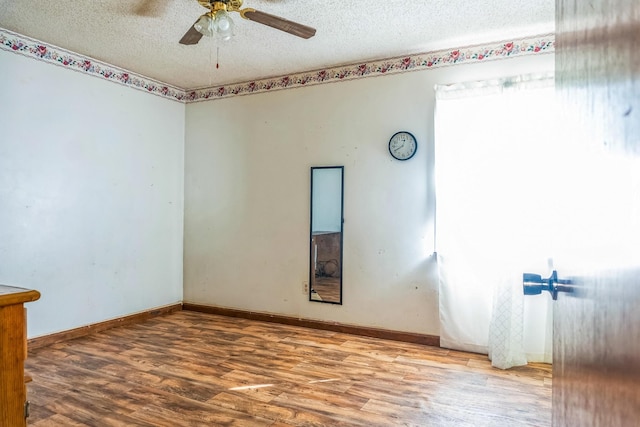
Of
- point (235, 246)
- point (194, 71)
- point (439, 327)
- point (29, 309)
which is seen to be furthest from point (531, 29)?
point (29, 309)

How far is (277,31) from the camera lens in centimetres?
299

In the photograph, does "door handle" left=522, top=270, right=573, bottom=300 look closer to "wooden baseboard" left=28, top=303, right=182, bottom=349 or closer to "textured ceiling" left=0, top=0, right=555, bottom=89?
"textured ceiling" left=0, top=0, right=555, bottom=89

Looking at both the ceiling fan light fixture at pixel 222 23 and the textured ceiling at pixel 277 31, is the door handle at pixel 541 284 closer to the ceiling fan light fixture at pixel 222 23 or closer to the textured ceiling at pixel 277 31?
the ceiling fan light fixture at pixel 222 23

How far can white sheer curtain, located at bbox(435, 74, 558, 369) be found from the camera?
2.89 m

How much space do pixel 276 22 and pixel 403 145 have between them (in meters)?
1.58

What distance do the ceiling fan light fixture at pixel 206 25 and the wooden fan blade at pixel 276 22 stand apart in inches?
7.0

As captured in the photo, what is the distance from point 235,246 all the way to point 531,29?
3248 mm

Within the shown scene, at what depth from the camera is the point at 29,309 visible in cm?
314

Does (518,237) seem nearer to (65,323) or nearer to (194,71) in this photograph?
(194,71)

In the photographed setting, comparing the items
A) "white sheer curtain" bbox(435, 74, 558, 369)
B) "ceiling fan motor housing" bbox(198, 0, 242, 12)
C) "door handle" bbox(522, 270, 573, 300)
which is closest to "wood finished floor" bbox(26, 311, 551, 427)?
"white sheer curtain" bbox(435, 74, 558, 369)

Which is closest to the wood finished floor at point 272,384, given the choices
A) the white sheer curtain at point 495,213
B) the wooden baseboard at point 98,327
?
the wooden baseboard at point 98,327

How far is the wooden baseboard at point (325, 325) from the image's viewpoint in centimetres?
337

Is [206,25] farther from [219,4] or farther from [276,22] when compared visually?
[276,22]

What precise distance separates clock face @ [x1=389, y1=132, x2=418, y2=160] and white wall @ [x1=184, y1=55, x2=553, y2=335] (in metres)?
0.06
